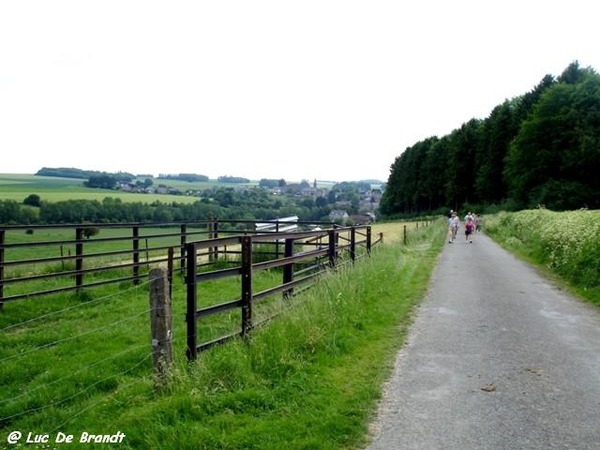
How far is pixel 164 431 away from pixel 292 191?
50.0 m

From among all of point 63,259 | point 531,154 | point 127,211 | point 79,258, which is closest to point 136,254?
point 79,258

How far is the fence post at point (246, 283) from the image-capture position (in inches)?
245

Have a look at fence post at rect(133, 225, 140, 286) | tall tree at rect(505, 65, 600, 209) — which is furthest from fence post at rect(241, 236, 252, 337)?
tall tree at rect(505, 65, 600, 209)

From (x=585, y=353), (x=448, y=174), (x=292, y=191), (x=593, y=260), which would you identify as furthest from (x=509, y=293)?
(x=448, y=174)

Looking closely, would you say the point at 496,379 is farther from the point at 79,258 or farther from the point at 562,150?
the point at 562,150

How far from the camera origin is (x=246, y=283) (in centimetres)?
629

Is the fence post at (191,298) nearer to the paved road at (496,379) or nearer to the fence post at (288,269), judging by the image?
the paved road at (496,379)

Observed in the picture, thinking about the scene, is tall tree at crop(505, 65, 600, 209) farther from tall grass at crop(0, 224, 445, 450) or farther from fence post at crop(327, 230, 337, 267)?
tall grass at crop(0, 224, 445, 450)

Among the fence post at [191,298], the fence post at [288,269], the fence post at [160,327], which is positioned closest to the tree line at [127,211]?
the fence post at [288,269]

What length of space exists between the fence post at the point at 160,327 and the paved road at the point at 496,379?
205cm

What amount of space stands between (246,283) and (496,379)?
3079 millimetres

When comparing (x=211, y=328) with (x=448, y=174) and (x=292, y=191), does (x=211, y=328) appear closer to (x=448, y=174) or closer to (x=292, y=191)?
(x=292, y=191)

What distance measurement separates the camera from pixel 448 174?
92250 millimetres

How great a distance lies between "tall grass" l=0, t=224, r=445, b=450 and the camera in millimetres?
4207
